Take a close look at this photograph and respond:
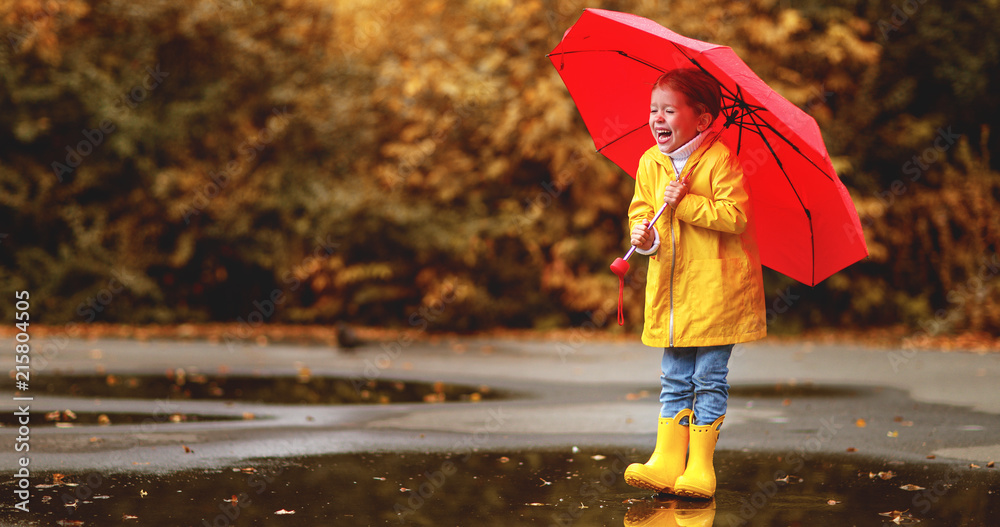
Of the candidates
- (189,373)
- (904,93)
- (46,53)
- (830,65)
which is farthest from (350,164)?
(904,93)

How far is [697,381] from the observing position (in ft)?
14.0

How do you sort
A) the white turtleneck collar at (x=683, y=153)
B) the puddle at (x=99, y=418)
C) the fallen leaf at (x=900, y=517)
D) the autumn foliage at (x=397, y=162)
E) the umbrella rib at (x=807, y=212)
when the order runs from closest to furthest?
the fallen leaf at (x=900, y=517)
the white turtleneck collar at (x=683, y=153)
the umbrella rib at (x=807, y=212)
the puddle at (x=99, y=418)
the autumn foliage at (x=397, y=162)

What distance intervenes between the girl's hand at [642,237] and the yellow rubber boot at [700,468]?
2.63ft

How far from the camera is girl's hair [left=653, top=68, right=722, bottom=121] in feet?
13.5

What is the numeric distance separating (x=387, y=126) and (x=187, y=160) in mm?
2622

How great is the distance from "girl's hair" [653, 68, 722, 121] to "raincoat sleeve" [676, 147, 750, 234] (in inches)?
8.6

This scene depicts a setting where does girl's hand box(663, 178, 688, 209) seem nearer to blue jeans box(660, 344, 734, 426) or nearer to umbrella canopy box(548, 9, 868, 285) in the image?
umbrella canopy box(548, 9, 868, 285)

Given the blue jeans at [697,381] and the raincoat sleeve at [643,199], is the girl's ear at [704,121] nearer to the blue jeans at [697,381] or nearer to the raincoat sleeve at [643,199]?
the raincoat sleeve at [643,199]

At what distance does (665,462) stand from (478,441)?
162cm

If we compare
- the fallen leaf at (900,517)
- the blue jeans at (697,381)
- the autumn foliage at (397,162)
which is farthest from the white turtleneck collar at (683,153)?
the autumn foliage at (397,162)

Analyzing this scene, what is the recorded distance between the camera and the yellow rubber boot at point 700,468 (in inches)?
164

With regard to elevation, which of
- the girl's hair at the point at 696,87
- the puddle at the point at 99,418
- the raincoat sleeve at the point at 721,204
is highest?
the girl's hair at the point at 696,87

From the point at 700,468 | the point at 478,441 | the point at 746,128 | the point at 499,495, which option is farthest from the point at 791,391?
the point at 499,495

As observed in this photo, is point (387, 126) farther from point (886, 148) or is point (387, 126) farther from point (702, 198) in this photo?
point (702, 198)
